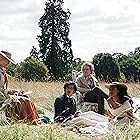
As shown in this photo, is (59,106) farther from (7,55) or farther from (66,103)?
(7,55)

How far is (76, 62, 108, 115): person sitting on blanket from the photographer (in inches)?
354

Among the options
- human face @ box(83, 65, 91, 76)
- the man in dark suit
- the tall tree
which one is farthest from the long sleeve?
the tall tree

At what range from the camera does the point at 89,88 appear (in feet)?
30.6

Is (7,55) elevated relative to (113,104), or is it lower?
elevated

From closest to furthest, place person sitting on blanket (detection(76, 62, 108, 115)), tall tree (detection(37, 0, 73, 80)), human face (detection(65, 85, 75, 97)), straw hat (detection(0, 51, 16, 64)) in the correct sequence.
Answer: straw hat (detection(0, 51, 16, 64))
human face (detection(65, 85, 75, 97))
person sitting on blanket (detection(76, 62, 108, 115))
tall tree (detection(37, 0, 73, 80))

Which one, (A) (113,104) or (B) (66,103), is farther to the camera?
(B) (66,103)

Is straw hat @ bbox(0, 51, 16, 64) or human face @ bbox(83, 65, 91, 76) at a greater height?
straw hat @ bbox(0, 51, 16, 64)

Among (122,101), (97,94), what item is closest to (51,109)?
(97,94)

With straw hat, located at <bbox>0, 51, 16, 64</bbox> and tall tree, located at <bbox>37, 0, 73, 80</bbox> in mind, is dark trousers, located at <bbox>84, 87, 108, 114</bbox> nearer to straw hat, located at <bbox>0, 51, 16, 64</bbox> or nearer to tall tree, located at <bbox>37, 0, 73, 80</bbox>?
straw hat, located at <bbox>0, 51, 16, 64</bbox>

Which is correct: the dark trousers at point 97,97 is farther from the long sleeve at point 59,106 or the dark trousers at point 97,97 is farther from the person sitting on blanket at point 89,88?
the long sleeve at point 59,106

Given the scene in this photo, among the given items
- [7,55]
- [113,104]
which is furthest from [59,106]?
[113,104]

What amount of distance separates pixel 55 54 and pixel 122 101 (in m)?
33.5

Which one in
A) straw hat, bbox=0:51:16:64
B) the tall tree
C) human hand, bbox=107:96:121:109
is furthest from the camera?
the tall tree

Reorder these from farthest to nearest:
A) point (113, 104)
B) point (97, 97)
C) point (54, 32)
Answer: point (54, 32)
point (97, 97)
point (113, 104)
